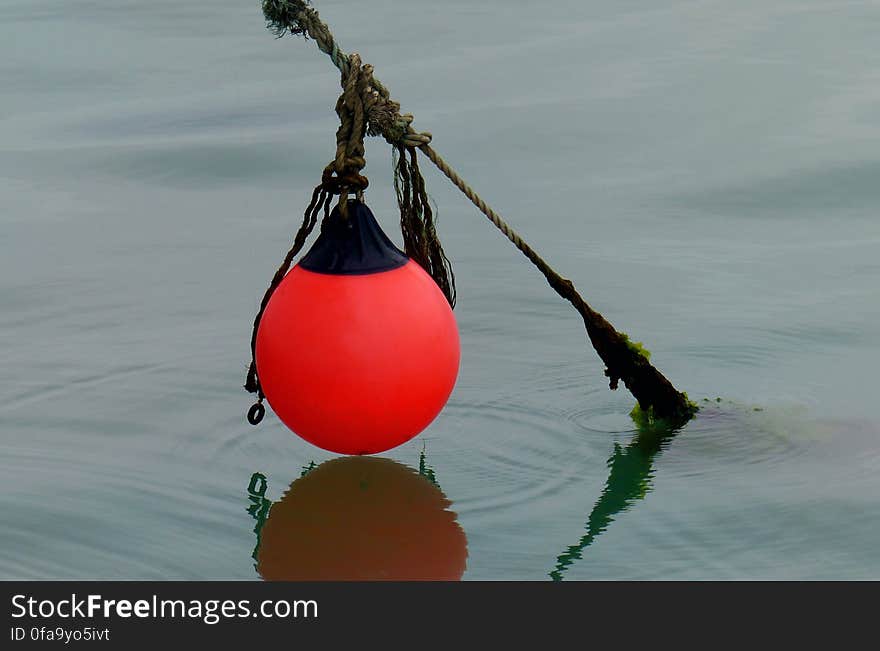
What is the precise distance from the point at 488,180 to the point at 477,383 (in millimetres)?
2067

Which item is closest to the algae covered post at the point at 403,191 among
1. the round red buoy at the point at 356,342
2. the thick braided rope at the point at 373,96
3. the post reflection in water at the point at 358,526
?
the thick braided rope at the point at 373,96

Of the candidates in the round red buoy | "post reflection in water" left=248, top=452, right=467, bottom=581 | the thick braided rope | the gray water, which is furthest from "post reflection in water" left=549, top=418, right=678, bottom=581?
the thick braided rope

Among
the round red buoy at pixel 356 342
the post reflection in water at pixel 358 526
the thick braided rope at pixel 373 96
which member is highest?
the thick braided rope at pixel 373 96

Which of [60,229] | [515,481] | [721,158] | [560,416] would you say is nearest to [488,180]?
[721,158]

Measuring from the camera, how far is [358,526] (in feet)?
11.7

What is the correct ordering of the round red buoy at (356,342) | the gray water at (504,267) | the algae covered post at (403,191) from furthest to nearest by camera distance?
the gray water at (504,267) → the algae covered post at (403,191) → the round red buoy at (356,342)

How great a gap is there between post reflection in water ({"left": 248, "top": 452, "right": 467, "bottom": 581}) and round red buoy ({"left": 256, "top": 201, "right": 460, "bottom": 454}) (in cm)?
24

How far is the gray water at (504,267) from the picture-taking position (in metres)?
3.61

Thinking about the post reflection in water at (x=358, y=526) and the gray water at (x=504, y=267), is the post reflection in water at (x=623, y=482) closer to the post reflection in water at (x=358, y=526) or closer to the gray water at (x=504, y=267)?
the gray water at (x=504, y=267)

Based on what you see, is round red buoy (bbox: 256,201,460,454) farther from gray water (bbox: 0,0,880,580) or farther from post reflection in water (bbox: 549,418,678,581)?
post reflection in water (bbox: 549,418,678,581)

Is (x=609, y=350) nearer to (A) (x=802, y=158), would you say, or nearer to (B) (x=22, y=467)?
(B) (x=22, y=467)

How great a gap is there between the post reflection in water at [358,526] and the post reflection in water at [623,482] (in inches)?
10.5

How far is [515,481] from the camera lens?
12.3ft

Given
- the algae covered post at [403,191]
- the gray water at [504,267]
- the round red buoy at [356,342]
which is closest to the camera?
the round red buoy at [356,342]
